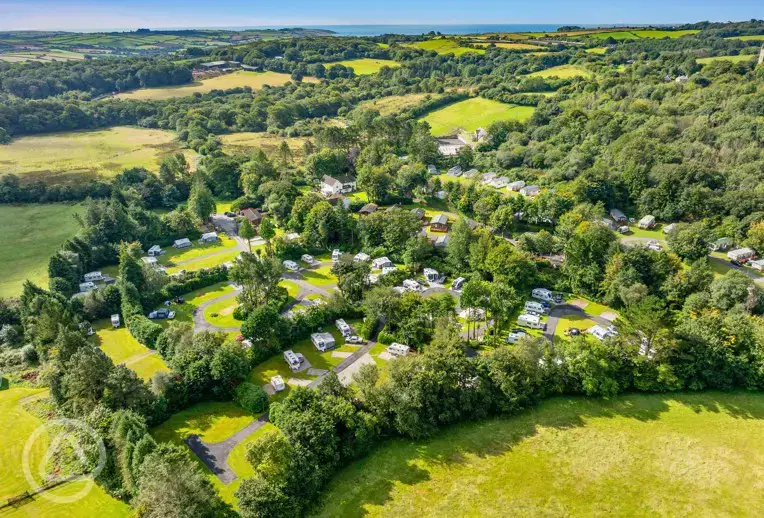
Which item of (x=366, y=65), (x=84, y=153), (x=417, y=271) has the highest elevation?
(x=366, y=65)

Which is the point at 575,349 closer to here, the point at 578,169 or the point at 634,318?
the point at 634,318

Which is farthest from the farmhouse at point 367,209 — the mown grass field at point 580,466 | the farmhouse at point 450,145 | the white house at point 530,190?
the mown grass field at point 580,466

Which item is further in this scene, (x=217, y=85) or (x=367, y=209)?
(x=217, y=85)

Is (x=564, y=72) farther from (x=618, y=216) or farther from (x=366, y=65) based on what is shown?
(x=618, y=216)

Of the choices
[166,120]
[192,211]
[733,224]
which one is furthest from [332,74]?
[733,224]

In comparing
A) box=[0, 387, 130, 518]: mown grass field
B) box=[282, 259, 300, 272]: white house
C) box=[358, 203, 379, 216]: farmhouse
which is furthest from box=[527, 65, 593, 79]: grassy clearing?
box=[0, 387, 130, 518]: mown grass field

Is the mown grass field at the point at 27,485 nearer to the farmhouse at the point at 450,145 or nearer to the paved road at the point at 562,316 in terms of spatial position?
the paved road at the point at 562,316

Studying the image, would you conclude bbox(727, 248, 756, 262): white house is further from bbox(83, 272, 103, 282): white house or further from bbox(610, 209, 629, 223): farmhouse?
bbox(83, 272, 103, 282): white house

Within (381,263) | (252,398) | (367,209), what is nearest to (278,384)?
(252,398)
